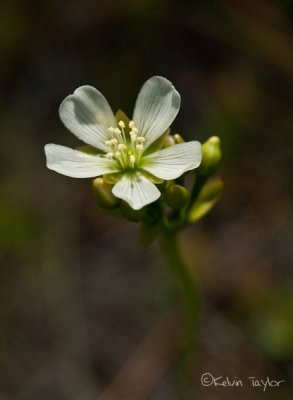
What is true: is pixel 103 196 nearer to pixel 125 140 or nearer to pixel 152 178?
pixel 152 178

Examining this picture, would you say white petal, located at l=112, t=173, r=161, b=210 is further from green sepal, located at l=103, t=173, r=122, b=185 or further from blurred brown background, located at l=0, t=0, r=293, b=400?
blurred brown background, located at l=0, t=0, r=293, b=400

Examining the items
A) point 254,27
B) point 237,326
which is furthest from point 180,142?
point 254,27

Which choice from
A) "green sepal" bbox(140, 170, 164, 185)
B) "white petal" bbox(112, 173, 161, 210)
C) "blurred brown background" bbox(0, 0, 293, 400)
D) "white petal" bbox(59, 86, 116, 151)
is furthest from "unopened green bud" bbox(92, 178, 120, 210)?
"blurred brown background" bbox(0, 0, 293, 400)

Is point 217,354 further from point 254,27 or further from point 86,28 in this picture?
point 86,28

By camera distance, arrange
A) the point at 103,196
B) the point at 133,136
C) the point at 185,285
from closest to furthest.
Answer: the point at 103,196 < the point at 133,136 < the point at 185,285

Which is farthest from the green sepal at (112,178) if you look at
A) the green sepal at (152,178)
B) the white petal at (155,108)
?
the white petal at (155,108)

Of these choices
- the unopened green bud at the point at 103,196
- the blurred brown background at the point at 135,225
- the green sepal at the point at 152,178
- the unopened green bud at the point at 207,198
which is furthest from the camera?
the blurred brown background at the point at 135,225

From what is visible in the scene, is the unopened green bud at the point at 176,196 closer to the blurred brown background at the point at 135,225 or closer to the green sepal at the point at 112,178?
the green sepal at the point at 112,178

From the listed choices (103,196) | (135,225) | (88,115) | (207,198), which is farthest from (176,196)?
(135,225)
